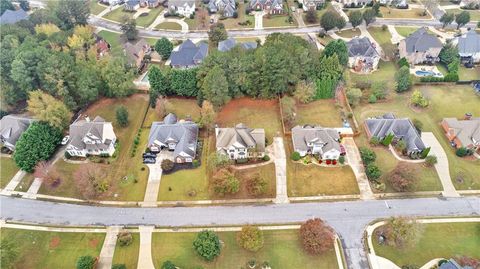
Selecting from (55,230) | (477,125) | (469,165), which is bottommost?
(55,230)

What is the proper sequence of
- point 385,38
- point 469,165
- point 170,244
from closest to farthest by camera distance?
point 170,244 → point 469,165 → point 385,38

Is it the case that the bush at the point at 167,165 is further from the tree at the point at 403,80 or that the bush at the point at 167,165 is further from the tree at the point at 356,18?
the tree at the point at 356,18

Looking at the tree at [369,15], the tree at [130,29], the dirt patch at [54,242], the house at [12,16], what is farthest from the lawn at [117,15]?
the dirt patch at [54,242]

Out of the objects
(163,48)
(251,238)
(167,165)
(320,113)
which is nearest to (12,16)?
(163,48)

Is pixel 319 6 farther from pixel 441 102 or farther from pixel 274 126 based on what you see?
pixel 274 126

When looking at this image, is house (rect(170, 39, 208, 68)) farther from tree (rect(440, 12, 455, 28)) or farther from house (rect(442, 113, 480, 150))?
tree (rect(440, 12, 455, 28))

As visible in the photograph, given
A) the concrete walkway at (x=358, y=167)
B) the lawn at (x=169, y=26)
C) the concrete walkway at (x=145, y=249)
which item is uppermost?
the lawn at (x=169, y=26)

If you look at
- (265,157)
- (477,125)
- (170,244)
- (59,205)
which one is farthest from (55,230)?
(477,125)
